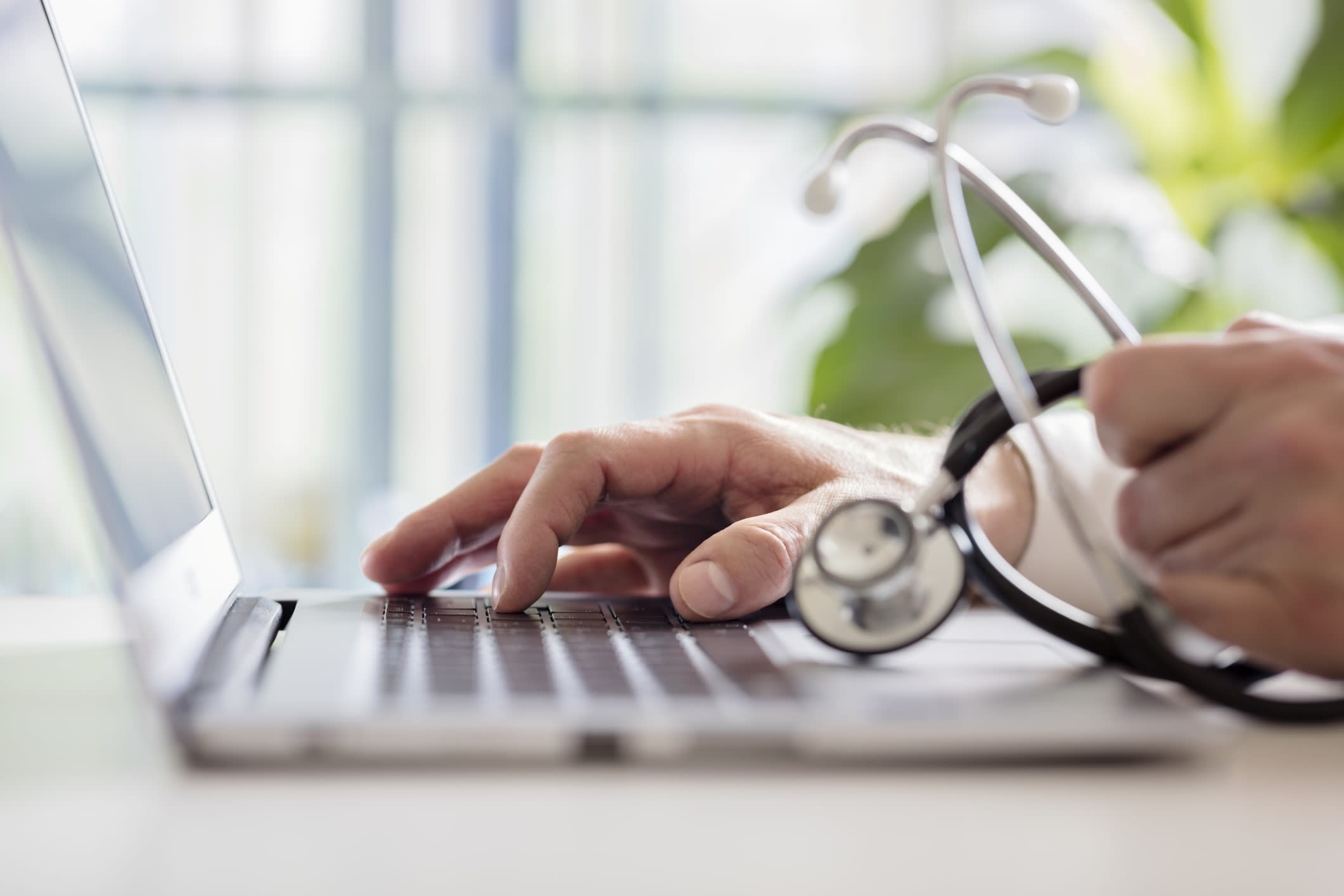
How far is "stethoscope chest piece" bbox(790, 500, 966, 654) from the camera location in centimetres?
41

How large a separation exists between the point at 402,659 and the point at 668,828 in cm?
16

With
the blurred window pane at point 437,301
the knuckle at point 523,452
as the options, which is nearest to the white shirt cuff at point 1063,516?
the knuckle at point 523,452

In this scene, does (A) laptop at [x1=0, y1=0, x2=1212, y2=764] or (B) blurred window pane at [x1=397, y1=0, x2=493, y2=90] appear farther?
(B) blurred window pane at [x1=397, y1=0, x2=493, y2=90]

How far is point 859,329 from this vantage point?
6.17 feet

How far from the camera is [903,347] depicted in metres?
1.85

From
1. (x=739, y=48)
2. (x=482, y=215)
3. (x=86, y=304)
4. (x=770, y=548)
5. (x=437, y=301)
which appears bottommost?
(x=770, y=548)

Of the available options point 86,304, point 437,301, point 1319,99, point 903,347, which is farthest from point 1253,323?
point 437,301

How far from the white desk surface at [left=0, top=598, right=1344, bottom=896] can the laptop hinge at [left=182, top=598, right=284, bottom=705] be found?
0.07 feet

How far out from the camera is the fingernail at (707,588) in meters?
0.49

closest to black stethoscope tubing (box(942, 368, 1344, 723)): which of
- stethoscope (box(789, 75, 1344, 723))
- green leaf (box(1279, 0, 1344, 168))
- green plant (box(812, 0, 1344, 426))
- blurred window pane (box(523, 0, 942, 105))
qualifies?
stethoscope (box(789, 75, 1344, 723))

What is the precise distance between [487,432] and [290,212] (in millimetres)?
642

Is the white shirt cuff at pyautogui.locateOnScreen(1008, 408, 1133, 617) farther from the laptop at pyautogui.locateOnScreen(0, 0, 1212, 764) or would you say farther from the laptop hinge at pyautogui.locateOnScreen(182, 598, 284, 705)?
the laptop hinge at pyautogui.locateOnScreen(182, 598, 284, 705)

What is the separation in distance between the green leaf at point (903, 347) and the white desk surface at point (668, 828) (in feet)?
4.91

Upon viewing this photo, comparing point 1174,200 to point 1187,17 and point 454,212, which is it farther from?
point 454,212
